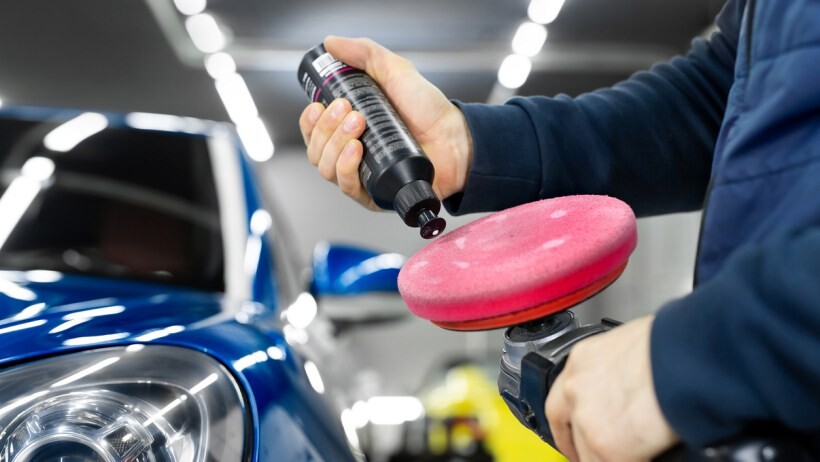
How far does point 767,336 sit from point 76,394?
64 centimetres

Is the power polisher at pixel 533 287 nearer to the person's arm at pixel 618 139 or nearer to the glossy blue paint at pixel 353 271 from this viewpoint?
the person's arm at pixel 618 139

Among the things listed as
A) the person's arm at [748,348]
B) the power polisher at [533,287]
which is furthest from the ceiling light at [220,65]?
the person's arm at [748,348]

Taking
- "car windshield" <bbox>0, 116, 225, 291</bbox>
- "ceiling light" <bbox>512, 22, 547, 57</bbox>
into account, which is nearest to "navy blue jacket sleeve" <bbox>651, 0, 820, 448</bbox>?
"car windshield" <bbox>0, 116, 225, 291</bbox>

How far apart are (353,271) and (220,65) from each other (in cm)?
547

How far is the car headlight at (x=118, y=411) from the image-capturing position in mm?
695

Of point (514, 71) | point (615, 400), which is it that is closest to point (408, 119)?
point (615, 400)

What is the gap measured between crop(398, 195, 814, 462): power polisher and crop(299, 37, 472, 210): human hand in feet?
1.12

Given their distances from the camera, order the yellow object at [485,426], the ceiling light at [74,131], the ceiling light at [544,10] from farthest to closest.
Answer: the ceiling light at [544,10], the yellow object at [485,426], the ceiling light at [74,131]

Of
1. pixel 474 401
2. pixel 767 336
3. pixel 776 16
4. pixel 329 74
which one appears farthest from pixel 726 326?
pixel 474 401

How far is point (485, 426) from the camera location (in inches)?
151

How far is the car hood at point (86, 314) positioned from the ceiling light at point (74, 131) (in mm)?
516

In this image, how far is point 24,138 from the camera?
1.67 meters

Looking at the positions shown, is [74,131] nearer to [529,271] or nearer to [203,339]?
[203,339]

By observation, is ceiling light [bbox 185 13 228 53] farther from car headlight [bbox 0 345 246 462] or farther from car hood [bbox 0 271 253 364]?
car headlight [bbox 0 345 246 462]
